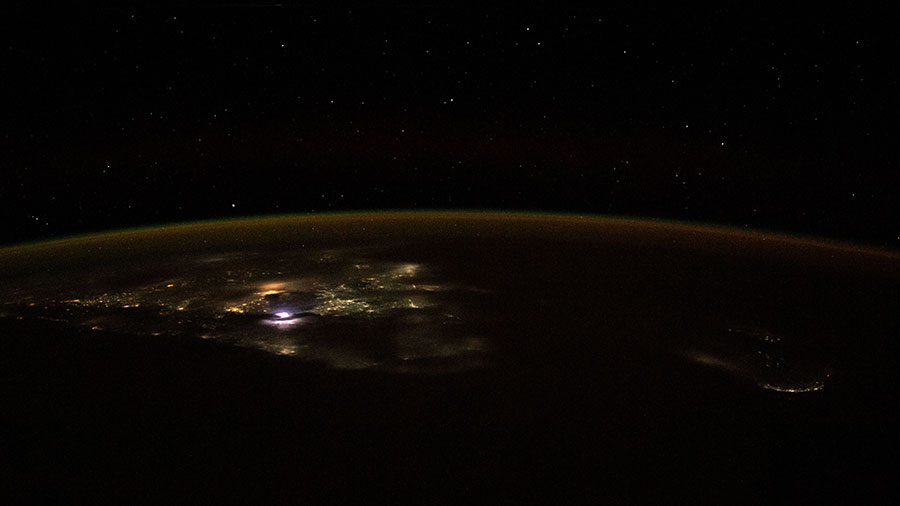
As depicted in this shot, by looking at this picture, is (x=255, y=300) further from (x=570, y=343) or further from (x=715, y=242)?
(x=715, y=242)

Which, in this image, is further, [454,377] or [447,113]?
[447,113]

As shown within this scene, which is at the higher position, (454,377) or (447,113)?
(447,113)

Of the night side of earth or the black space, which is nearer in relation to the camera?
the night side of earth

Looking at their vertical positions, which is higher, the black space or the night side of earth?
the black space

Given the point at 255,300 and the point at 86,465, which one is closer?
the point at 86,465

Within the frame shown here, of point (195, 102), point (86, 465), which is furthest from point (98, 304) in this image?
point (195, 102)

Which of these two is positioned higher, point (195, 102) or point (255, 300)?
point (195, 102)
